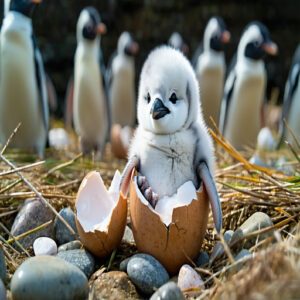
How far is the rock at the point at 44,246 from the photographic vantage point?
2602 mm

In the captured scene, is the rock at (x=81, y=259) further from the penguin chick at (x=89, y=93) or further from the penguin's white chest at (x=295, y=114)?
the penguin's white chest at (x=295, y=114)

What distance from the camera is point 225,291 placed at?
198cm

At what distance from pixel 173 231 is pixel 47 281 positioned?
18.8 inches

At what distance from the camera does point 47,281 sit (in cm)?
214

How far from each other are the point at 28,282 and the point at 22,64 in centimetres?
292

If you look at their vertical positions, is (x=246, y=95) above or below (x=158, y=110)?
below

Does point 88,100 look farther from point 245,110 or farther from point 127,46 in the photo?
point 127,46

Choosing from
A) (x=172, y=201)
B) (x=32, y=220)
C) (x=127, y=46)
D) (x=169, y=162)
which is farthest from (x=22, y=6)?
(x=172, y=201)

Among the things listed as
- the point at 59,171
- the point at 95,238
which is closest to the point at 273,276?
the point at 95,238

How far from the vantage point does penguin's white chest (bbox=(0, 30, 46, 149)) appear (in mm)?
4840

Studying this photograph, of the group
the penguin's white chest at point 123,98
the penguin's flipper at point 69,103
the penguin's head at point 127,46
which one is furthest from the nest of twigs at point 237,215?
the penguin's head at point 127,46

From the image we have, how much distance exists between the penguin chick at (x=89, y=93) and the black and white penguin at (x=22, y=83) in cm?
88

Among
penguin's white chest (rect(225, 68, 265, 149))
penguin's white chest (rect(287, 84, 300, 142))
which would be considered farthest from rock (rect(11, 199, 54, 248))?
penguin's white chest (rect(287, 84, 300, 142))

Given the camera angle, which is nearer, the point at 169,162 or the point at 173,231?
the point at 173,231
